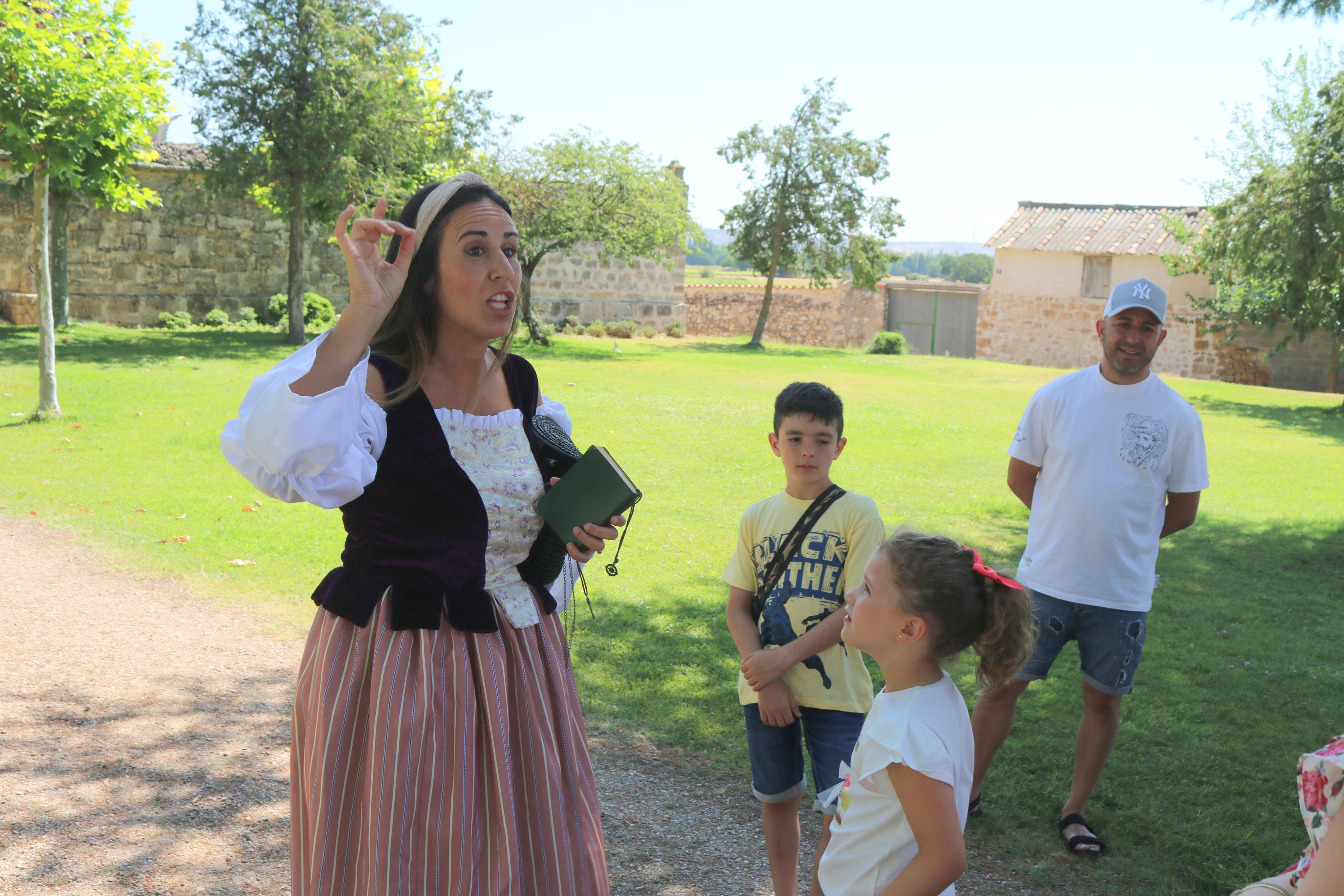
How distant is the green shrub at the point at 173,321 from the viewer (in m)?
21.1

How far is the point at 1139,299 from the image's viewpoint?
11.8 ft

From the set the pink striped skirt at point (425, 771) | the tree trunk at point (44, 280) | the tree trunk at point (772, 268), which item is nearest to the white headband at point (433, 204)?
the pink striped skirt at point (425, 771)

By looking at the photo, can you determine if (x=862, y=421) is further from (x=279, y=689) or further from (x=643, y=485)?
(x=279, y=689)

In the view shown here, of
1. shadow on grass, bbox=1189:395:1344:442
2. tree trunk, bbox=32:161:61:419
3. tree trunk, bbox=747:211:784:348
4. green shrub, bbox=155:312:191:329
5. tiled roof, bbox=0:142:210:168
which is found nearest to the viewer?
tree trunk, bbox=32:161:61:419

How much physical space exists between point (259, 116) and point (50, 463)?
418 inches

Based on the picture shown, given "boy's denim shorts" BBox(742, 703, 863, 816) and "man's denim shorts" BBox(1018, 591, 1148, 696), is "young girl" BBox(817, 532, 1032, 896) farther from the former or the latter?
"man's denim shorts" BBox(1018, 591, 1148, 696)

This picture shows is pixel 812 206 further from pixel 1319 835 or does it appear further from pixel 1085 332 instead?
pixel 1319 835

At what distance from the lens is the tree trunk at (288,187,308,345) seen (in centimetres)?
1805

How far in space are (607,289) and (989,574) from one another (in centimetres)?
2923

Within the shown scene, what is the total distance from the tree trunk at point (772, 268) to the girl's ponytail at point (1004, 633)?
26.0 m

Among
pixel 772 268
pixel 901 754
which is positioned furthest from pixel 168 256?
pixel 901 754

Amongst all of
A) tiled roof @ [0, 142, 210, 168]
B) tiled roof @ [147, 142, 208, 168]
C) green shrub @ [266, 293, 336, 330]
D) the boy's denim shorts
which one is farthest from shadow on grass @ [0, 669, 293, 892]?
tiled roof @ [147, 142, 208, 168]

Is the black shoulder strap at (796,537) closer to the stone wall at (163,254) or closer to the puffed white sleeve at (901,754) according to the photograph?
the puffed white sleeve at (901,754)

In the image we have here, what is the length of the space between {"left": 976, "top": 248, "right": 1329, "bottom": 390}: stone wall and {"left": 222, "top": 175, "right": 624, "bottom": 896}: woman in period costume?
26385mm
